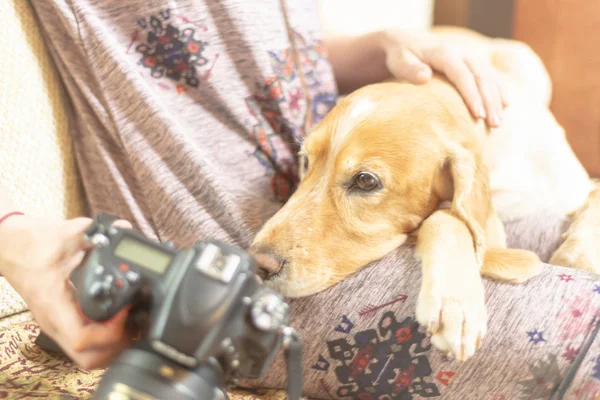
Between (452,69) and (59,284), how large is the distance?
1126 mm

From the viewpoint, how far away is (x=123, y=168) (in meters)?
1.26

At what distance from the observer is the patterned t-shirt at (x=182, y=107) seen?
119cm

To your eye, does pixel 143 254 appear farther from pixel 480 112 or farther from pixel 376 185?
pixel 480 112

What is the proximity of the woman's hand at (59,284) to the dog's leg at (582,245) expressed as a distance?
107 cm

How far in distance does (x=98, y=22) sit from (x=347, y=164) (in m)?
0.64

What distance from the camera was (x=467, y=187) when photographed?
1207 millimetres

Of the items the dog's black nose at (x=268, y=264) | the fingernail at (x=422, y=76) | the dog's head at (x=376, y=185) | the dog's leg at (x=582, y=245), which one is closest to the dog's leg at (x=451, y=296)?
the dog's head at (x=376, y=185)

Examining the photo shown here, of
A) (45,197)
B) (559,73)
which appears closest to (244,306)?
(45,197)

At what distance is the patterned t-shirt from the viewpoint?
1192mm

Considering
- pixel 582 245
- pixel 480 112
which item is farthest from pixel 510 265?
pixel 480 112

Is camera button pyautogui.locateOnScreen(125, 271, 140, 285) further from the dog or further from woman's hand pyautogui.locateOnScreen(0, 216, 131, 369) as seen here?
the dog

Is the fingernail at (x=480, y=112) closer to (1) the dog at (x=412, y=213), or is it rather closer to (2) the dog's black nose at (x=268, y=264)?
(1) the dog at (x=412, y=213)

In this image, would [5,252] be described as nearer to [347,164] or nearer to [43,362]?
[43,362]

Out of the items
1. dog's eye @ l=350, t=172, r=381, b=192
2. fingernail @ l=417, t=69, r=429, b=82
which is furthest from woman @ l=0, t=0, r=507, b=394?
dog's eye @ l=350, t=172, r=381, b=192
